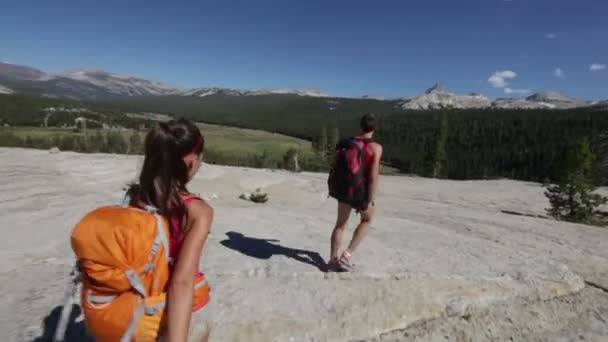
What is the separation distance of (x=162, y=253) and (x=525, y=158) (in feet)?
622

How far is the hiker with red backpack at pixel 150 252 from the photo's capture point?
2414 mm

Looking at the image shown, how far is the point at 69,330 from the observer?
16.5ft

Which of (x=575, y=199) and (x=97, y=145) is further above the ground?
(x=575, y=199)

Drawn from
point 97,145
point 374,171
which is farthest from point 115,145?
point 374,171

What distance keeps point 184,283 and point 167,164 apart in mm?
710

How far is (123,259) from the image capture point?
2.44 m

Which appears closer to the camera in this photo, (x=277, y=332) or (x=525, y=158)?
(x=277, y=332)

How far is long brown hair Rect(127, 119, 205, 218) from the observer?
257 centimetres

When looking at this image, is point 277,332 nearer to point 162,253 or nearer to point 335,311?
point 335,311

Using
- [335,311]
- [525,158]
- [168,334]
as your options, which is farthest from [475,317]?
[525,158]

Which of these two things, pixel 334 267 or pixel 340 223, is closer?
pixel 340 223

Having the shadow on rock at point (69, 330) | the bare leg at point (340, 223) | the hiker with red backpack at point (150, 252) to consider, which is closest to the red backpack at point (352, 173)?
the bare leg at point (340, 223)

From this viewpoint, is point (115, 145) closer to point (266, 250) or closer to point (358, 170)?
point (266, 250)

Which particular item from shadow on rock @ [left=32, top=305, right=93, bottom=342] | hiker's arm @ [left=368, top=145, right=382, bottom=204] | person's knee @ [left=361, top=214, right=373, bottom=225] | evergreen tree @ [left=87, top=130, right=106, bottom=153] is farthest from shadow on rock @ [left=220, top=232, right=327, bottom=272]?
evergreen tree @ [left=87, top=130, right=106, bottom=153]
